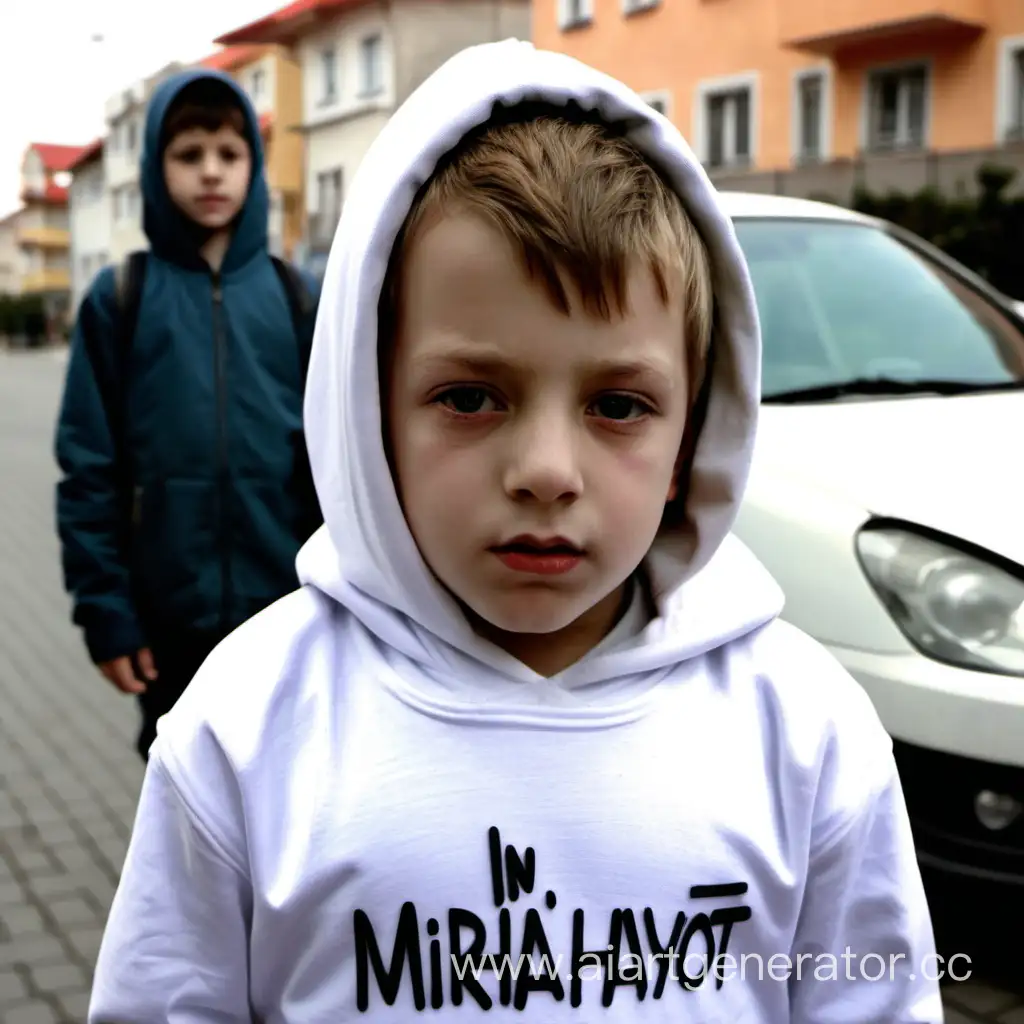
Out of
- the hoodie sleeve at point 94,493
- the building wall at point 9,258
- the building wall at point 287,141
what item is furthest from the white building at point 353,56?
the building wall at point 9,258

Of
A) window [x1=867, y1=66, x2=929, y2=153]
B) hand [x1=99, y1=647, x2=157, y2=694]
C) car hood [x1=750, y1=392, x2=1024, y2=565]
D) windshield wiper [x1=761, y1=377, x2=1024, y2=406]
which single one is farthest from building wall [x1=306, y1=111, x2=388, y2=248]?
hand [x1=99, y1=647, x2=157, y2=694]

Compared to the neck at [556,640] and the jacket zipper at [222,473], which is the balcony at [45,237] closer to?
the jacket zipper at [222,473]

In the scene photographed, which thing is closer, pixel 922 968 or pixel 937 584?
pixel 922 968

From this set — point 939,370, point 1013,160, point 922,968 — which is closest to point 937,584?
point 939,370

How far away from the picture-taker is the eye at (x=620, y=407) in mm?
1183

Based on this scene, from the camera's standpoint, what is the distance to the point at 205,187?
2.76 metres

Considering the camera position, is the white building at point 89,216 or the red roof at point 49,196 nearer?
the white building at point 89,216

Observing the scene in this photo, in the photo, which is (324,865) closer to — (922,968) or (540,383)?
(540,383)

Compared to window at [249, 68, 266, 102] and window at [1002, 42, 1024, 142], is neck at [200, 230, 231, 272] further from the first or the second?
window at [249, 68, 266, 102]

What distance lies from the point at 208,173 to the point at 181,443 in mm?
578

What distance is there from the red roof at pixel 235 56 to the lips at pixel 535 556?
3887 centimetres

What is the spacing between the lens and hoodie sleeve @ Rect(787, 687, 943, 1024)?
51.1 inches

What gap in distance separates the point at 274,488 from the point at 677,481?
4.79ft

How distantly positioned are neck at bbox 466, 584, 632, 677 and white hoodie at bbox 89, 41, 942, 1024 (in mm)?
24
